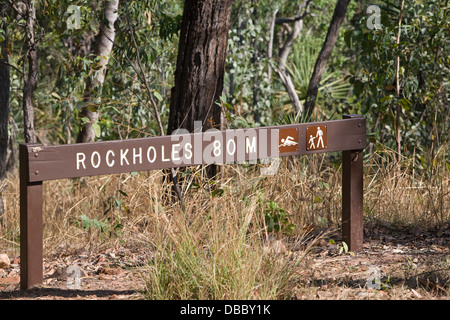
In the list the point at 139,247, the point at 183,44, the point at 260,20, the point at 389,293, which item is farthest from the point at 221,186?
the point at 260,20

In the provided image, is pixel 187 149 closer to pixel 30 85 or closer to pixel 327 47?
pixel 30 85

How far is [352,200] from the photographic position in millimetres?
5266

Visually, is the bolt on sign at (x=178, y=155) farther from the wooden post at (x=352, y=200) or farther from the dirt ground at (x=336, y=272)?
the dirt ground at (x=336, y=272)

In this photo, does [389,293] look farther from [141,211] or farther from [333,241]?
A: [141,211]

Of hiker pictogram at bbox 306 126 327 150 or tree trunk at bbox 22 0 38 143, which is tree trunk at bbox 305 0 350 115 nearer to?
tree trunk at bbox 22 0 38 143

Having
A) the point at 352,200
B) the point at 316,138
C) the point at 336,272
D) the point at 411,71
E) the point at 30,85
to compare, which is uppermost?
the point at 411,71

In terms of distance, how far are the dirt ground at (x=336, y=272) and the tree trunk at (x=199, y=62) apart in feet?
4.30

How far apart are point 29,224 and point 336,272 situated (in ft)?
6.48

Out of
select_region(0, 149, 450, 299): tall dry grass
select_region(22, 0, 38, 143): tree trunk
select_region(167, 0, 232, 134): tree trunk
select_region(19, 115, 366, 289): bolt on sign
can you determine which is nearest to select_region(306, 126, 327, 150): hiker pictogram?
select_region(19, 115, 366, 289): bolt on sign

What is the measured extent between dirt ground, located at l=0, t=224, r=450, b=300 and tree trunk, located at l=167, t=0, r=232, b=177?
1312mm

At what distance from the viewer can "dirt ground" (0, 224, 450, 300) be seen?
4332 millimetres

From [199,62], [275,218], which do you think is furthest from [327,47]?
[275,218]

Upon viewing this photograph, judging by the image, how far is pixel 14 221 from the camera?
6496mm

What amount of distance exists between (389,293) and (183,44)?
2901mm
